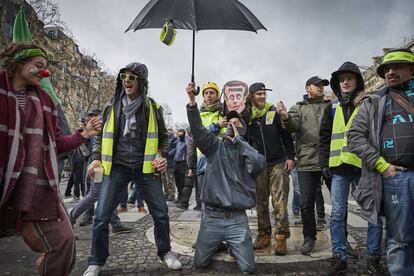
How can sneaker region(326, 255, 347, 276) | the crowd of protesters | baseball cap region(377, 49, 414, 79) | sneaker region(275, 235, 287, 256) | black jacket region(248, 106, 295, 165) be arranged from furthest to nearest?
black jacket region(248, 106, 295, 165) → sneaker region(275, 235, 287, 256) → sneaker region(326, 255, 347, 276) → baseball cap region(377, 49, 414, 79) → the crowd of protesters

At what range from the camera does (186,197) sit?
7988 mm

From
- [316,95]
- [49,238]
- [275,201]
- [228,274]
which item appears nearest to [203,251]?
[228,274]

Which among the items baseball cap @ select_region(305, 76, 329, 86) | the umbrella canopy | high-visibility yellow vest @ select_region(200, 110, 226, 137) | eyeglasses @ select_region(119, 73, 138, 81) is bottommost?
high-visibility yellow vest @ select_region(200, 110, 226, 137)

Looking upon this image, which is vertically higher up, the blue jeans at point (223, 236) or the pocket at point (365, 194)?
the pocket at point (365, 194)

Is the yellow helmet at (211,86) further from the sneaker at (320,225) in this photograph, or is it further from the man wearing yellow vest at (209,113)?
the sneaker at (320,225)

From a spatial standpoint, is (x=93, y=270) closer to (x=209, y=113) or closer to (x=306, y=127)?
(x=209, y=113)

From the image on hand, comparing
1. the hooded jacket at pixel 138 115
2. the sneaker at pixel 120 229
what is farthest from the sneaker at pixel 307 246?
the sneaker at pixel 120 229

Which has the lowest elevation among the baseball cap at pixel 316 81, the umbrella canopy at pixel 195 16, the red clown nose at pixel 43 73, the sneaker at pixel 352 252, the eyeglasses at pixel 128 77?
the sneaker at pixel 352 252

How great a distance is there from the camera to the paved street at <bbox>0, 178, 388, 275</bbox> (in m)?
3.45

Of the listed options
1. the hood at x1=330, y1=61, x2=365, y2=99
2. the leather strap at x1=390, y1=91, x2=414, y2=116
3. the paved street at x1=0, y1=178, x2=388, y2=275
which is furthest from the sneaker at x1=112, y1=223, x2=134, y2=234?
the leather strap at x1=390, y1=91, x2=414, y2=116

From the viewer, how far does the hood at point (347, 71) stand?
3731 mm

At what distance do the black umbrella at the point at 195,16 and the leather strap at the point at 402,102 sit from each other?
5.41ft

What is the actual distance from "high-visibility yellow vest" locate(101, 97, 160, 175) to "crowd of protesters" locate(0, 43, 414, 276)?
0.04 feet

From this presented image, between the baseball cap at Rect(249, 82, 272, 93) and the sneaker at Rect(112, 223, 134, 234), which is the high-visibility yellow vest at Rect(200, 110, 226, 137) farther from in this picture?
the sneaker at Rect(112, 223, 134, 234)
